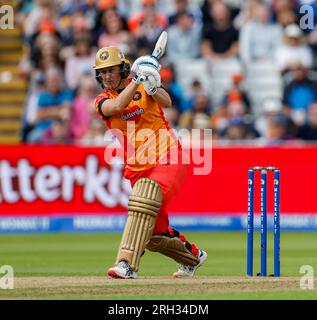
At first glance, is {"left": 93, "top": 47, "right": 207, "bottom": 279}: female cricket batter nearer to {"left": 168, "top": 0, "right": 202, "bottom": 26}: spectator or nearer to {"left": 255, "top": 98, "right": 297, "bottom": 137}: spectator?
{"left": 255, "top": 98, "right": 297, "bottom": 137}: spectator

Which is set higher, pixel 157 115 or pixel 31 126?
pixel 31 126

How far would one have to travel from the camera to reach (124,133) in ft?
31.9

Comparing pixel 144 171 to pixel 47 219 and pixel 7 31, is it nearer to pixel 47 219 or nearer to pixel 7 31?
pixel 47 219

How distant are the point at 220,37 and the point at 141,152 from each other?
10.3 m

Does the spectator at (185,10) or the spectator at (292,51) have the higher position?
the spectator at (185,10)

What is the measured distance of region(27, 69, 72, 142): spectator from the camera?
60.1ft

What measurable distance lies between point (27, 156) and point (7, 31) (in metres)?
5.42

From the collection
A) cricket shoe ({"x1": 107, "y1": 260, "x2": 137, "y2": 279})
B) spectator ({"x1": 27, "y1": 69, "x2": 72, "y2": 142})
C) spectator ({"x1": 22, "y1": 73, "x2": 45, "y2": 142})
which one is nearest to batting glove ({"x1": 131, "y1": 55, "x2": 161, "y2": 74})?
cricket shoe ({"x1": 107, "y1": 260, "x2": 137, "y2": 279})

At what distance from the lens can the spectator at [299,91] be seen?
60.0 feet

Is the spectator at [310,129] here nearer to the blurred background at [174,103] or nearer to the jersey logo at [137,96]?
the blurred background at [174,103]

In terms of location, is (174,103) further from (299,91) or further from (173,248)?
(173,248)

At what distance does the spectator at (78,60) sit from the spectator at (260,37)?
8.87 ft

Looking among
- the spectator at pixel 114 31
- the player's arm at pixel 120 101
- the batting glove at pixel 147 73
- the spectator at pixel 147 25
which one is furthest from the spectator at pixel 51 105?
the batting glove at pixel 147 73
